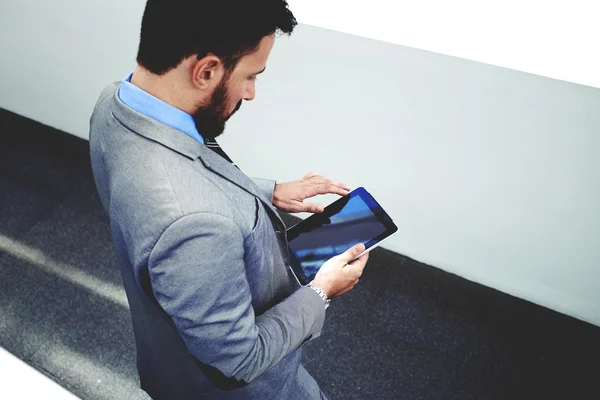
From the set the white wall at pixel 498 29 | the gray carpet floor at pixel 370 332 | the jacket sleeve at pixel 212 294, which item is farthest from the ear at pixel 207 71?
the gray carpet floor at pixel 370 332

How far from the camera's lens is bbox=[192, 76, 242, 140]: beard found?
728 mm

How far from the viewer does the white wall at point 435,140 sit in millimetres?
1311

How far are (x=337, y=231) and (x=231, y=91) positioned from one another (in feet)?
1.55

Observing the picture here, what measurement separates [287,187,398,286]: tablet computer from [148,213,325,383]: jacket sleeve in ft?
0.92

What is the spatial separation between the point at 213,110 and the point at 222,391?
1.89ft

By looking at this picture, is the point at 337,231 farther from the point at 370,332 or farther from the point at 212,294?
the point at 370,332

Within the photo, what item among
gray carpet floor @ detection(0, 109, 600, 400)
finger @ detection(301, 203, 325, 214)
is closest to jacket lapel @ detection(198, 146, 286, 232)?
finger @ detection(301, 203, 325, 214)

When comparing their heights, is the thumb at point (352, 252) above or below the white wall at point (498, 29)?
below

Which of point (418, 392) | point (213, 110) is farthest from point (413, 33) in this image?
point (418, 392)

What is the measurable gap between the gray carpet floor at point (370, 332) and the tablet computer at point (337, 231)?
2.26 ft

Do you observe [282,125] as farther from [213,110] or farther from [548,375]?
[548,375]

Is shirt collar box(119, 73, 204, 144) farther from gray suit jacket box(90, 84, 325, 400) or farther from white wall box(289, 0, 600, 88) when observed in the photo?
white wall box(289, 0, 600, 88)

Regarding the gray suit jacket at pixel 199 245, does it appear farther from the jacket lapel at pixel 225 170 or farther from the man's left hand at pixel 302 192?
the man's left hand at pixel 302 192

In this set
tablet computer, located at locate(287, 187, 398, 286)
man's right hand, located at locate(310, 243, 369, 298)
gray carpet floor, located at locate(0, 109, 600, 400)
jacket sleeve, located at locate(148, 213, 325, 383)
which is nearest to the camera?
jacket sleeve, located at locate(148, 213, 325, 383)
